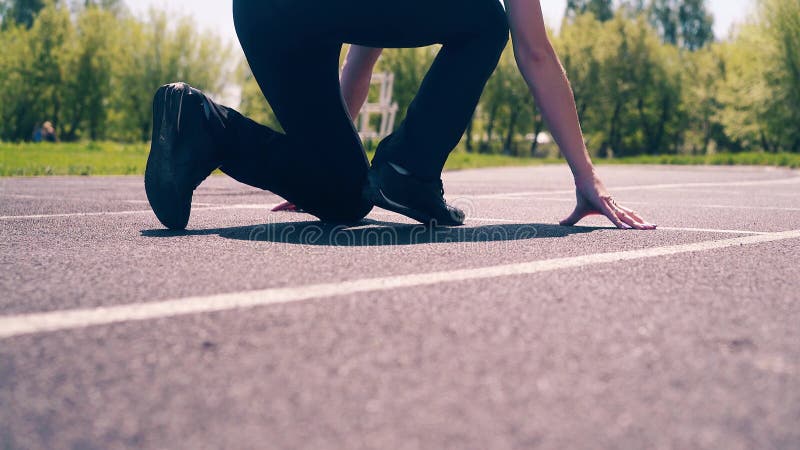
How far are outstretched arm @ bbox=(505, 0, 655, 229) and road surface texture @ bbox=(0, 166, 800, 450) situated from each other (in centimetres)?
63

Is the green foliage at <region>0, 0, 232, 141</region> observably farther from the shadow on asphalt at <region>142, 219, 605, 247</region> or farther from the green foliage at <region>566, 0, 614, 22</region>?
the shadow on asphalt at <region>142, 219, 605, 247</region>

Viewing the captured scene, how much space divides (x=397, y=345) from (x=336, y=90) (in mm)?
1971

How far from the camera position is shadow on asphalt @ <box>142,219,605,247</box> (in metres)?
2.86

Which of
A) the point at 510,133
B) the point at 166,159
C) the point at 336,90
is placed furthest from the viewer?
the point at 510,133

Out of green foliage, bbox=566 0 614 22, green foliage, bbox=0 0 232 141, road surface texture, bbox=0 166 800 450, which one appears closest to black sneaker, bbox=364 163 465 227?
road surface texture, bbox=0 166 800 450

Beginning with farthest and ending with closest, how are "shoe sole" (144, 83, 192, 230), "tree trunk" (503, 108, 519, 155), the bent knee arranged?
"tree trunk" (503, 108, 519, 155)
the bent knee
"shoe sole" (144, 83, 192, 230)

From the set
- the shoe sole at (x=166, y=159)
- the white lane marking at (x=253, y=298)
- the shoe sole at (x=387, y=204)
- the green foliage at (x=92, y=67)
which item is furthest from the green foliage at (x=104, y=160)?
the green foliage at (x=92, y=67)

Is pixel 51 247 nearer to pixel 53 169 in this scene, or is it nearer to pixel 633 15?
pixel 53 169

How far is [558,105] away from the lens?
134 inches

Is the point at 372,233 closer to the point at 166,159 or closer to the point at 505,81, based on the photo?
the point at 166,159

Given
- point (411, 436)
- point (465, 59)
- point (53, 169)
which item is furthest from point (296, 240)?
point (53, 169)

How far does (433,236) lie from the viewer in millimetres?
3014

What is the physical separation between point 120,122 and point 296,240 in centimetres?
4697

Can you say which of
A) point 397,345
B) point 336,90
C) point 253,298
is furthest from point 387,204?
point 397,345
